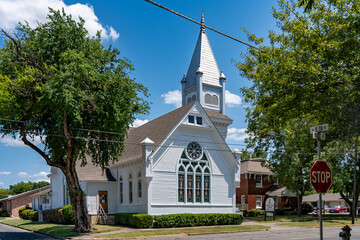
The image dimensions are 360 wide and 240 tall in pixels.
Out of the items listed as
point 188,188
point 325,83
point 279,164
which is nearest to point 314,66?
point 325,83

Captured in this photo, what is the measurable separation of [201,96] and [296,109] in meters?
34.5

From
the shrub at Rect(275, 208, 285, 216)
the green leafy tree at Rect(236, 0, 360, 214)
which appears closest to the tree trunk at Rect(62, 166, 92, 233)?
the green leafy tree at Rect(236, 0, 360, 214)

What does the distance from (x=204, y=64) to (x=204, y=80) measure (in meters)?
2.52

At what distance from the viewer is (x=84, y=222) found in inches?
959

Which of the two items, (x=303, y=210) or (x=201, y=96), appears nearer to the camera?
(x=201, y=96)

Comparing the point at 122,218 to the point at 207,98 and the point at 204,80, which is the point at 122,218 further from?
the point at 204,80

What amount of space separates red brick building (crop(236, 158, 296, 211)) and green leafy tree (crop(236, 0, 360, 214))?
34.1 meters

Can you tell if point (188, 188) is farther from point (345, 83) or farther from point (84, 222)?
point (345, 83)

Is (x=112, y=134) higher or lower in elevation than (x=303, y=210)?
higher

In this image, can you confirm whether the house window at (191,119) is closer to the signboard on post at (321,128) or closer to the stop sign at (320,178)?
the signboard on post at (321,128)

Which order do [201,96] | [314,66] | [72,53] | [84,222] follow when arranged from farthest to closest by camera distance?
[201,96], [84,222], [72,53], [314,66]

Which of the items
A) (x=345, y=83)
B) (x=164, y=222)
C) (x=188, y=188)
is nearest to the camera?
(x=345, y=83)

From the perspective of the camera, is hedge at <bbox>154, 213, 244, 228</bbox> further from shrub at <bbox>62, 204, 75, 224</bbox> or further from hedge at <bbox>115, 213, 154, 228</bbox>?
shrub at <bbox>62, 204, 75, 224</bbox>

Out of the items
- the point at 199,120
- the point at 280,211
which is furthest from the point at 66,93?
the point at 280,211
